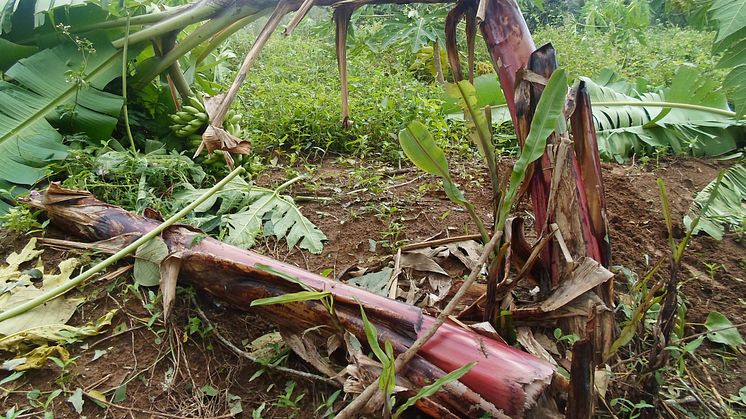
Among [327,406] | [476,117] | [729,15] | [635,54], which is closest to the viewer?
[327,406]

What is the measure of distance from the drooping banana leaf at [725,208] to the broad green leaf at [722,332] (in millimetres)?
436

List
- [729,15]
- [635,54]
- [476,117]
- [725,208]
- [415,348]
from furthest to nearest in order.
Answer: [635,54] → [725,208] → [729,15] → [476,117] → [415,348]

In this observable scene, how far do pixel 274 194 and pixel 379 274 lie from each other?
25.3 inches

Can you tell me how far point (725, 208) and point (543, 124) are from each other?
3.52ft

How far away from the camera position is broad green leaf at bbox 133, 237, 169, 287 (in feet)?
4.61

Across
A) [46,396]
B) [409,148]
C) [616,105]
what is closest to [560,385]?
[409,148]

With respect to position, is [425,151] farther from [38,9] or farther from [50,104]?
[38,9]

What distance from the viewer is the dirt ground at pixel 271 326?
3.74ft

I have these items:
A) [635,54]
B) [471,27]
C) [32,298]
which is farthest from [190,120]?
[635,54]

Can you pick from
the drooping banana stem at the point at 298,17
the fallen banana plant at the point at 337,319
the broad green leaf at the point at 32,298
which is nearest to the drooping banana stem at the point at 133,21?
the drooping banana stem at the point at 298,17

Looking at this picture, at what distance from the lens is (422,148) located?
1.15 metres

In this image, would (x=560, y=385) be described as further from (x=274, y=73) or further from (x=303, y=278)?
(x=274, y=73)

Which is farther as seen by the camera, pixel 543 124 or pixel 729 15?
pixel 729 15

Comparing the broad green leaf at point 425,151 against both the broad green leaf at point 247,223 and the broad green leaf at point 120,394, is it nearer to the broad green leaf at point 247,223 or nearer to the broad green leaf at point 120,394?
the broad green leaf at point 247,223
